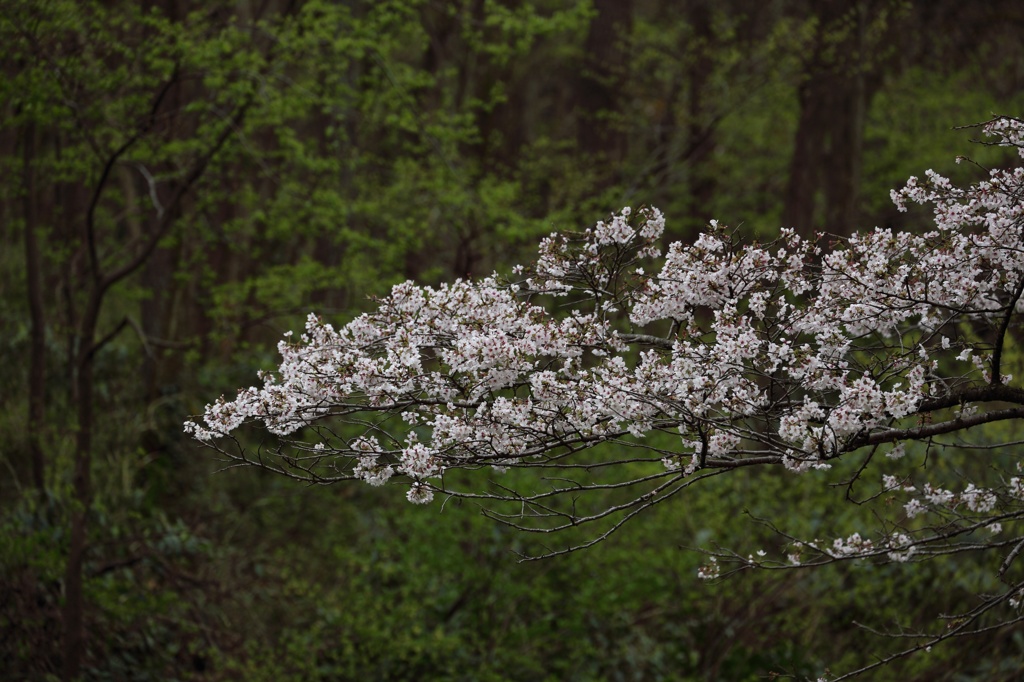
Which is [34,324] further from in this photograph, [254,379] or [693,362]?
[693,362]

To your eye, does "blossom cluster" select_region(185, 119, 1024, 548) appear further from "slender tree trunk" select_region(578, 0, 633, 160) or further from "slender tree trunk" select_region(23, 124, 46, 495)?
"slender tree trunk" select_region(578, 0, 633, 160)

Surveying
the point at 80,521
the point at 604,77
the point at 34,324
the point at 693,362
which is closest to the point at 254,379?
the point at 34,324

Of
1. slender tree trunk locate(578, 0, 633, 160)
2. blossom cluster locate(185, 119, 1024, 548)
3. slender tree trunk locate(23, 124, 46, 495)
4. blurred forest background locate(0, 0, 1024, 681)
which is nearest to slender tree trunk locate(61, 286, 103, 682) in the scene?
Result: blurred forest background locate(0, 0, 1024, 681)

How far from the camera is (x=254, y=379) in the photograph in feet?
40.6

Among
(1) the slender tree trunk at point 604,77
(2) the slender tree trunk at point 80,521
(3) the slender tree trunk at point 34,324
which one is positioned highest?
(1) the slender tree trunk at point 604,77

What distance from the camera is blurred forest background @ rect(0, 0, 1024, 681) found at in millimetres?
8336

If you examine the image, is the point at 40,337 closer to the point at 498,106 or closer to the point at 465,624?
the point at 465,624

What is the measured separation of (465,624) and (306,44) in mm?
5366

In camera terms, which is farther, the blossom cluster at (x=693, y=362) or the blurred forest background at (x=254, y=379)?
the blurred forest background at (x=254, y=379)

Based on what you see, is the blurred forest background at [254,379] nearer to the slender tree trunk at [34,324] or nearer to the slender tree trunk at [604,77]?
the slender tree trunk at [34,324]

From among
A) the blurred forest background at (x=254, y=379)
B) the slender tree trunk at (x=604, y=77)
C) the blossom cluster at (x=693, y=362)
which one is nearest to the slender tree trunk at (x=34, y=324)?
the blurred forest background at (x=254, y=379)

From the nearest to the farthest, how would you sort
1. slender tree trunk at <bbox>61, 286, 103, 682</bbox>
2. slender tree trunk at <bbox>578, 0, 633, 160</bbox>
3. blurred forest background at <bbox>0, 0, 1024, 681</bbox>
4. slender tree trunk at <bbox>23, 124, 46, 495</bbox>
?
slender tree trunk at <bbox>61, 286, 103, 682</bbox>
blurred forest background at <bbox>0, 0, 1024, 681</bbox>
slender tree trunk at <bbox>23, 124, 46, 495</bbox>
slender tree trunk at <bbox>578, 0, 633, 160</bbox>

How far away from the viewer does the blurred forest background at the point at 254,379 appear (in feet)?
27.3

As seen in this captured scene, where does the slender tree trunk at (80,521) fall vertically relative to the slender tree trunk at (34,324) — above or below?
below
